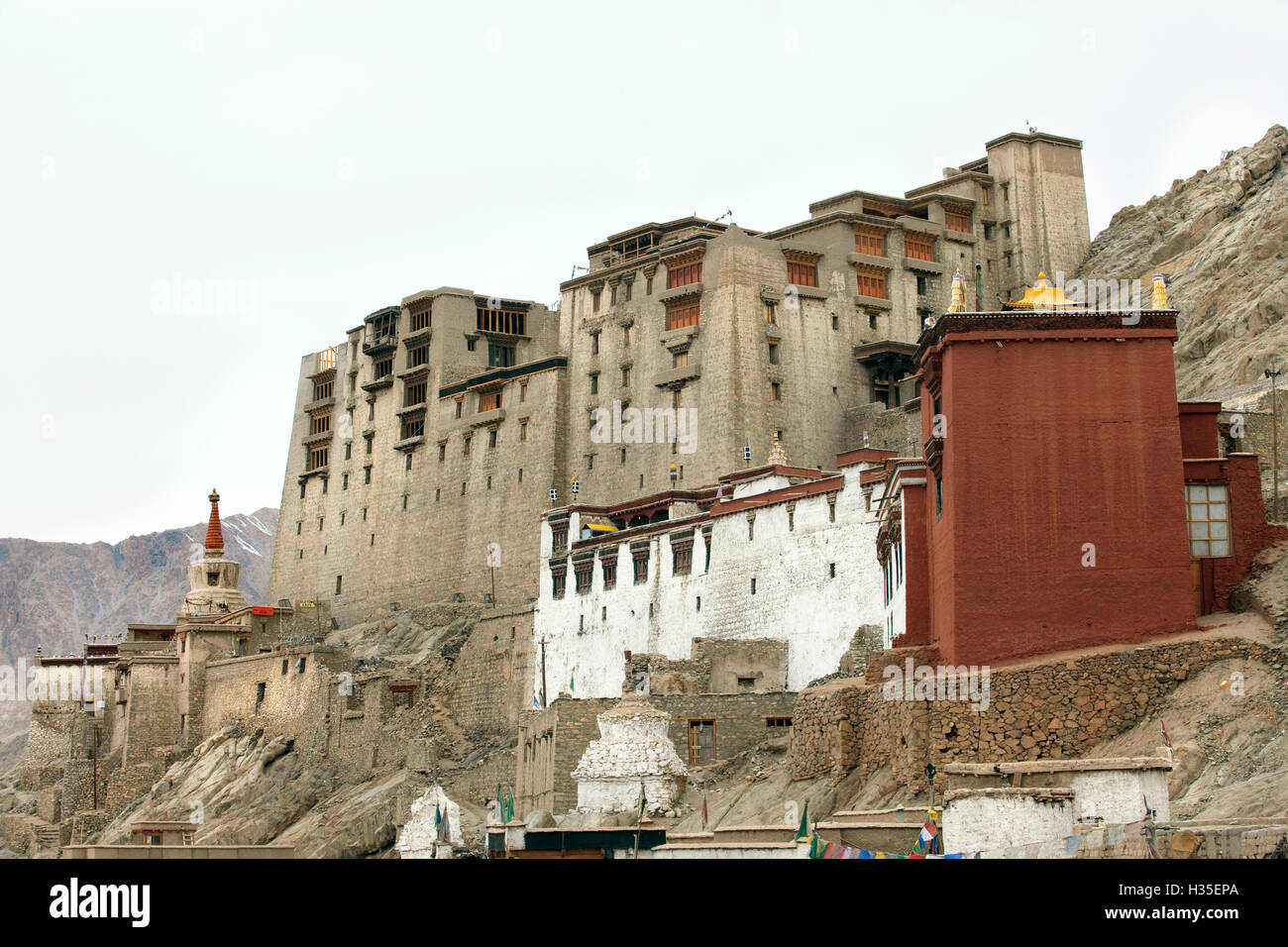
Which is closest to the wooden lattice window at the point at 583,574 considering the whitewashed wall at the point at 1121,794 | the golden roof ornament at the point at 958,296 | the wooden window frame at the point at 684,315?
the wooden window frame at the point at 684,315

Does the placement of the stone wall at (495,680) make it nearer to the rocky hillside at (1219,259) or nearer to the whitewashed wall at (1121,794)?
the rocky hillside at (1219,259)

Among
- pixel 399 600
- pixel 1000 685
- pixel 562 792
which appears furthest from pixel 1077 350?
pixel 399 600

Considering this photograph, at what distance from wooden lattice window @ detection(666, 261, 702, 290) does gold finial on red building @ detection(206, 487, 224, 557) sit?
26.5 metres

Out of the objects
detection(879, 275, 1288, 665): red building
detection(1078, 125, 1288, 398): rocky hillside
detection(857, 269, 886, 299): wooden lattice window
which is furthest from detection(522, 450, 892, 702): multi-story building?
detection(879, 275, 1288, 665): red building

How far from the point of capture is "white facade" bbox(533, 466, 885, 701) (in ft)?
189

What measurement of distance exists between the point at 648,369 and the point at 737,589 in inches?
898

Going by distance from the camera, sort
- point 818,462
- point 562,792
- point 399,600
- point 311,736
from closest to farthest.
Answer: point 562,792 → point 311,736 → point 818,462 → point 399,600

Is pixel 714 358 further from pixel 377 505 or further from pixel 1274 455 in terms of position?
pixel 1274 455

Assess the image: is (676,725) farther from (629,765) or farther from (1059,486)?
(1059,486)

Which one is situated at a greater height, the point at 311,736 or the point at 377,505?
the point at 377,505

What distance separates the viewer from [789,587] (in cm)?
6012

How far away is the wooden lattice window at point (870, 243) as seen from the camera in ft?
276
